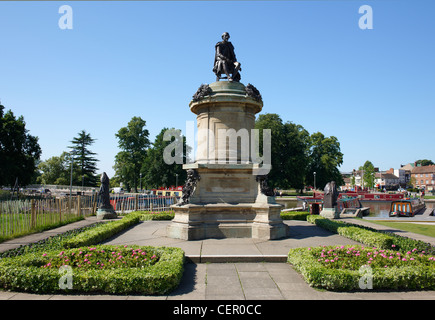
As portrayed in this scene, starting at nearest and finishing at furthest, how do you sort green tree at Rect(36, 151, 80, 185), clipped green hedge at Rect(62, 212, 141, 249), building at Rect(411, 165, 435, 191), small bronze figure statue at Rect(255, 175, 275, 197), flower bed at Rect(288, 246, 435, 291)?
flower bed at Rect(288, 246, 435, 291)
clipped green hedge at Rect(62, 212, 141, 249)
small bronze figure statue at Rect(255, 175, 275, 197)
green tree at Rect(36, 151, 80, 185)
building at Rect(411, 165, 435, 191)

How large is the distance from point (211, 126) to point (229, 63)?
2966 mm

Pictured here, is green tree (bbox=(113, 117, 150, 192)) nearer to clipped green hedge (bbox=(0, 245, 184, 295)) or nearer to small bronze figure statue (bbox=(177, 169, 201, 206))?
small bronze figure statue (bbox=(177, 169, 201, 206))

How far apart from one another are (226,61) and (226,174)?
4.91m

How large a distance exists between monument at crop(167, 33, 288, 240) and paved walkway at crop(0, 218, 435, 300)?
24.3 inches

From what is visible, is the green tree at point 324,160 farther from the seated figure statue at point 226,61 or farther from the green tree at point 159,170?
the seated figure statue at point 226,61

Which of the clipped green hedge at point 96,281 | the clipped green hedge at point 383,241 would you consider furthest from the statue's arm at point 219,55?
the clipped green hedge at point 96,281

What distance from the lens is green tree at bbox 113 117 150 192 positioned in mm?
60219

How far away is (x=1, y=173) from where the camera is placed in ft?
119

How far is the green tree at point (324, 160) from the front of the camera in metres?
63.6

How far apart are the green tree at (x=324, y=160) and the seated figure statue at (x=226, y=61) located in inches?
2083

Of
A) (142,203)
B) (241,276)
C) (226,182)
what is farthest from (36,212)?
(142,203)

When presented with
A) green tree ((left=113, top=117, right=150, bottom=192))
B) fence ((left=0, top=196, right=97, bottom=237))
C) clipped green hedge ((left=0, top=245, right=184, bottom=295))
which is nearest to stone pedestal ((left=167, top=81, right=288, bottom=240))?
clipped green hedge ((left=0, top=245, right=184, bottom=295))

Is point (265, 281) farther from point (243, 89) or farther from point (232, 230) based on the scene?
point (243, 89)

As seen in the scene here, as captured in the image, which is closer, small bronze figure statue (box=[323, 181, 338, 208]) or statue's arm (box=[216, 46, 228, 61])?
statue's arm (box=[216, 46, 228, 61])
